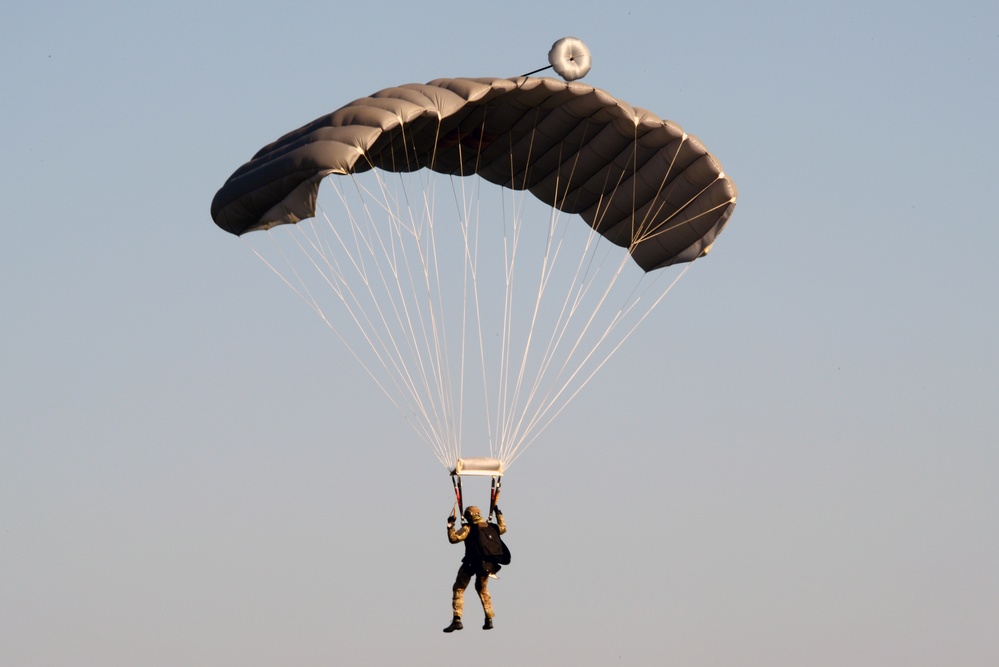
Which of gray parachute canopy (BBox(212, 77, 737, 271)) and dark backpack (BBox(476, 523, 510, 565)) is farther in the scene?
gray parachute canopy (BBox(212, 77, 737, 271))

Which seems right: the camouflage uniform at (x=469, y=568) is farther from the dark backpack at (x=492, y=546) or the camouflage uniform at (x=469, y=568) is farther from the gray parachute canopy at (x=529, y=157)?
the gray parachute canopy at (x=529, y=157)

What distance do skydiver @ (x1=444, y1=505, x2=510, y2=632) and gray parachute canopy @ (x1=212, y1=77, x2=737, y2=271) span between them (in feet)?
13.1

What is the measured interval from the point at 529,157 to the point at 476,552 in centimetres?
571

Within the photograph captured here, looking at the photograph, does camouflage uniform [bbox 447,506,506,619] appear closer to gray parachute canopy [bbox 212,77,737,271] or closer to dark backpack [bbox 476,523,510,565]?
dark backpack [bbox 476,523,510,565]

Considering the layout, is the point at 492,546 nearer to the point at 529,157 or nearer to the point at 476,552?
the point at 476,552

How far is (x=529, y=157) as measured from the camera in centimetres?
2869

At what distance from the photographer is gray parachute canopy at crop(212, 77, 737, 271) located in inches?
1016

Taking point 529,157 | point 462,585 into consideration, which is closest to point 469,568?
point 462,585

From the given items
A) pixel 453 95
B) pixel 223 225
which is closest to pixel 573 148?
pixel 453 95

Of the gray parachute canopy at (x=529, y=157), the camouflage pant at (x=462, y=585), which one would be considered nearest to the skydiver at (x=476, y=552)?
the camouflage pant at (x=462, y=585)

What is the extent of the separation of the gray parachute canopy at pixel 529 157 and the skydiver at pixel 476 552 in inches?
158

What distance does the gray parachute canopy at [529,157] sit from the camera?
25.8 m

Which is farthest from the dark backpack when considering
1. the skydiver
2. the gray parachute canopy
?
the gray parachute canopy

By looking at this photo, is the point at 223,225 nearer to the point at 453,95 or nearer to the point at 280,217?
the point at 280,217
